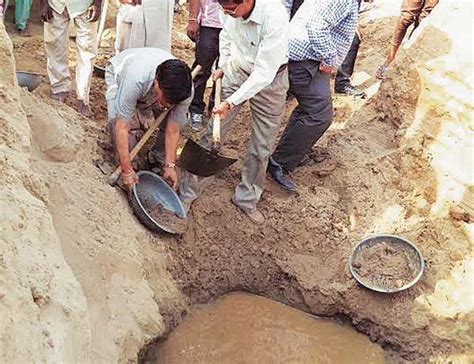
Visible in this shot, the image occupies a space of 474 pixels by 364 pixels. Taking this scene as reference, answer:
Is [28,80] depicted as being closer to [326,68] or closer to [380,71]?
[326,68]

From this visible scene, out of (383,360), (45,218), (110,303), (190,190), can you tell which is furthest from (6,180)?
(383,360)

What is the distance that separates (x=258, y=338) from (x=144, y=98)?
1.79 meters

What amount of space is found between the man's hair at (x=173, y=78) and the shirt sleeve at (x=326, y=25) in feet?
3.86

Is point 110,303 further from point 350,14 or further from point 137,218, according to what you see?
point 350,14

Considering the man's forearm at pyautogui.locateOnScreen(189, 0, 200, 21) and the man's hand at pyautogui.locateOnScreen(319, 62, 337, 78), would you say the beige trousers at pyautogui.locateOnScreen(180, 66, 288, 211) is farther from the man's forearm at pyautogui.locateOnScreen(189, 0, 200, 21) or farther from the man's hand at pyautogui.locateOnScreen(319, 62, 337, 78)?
the man's forearm at pyautogui.locateOnScreen(189, 0, 200, 21)

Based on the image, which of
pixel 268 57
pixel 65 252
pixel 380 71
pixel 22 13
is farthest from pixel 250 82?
pixel 22 13

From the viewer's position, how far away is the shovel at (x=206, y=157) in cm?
442

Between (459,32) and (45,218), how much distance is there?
3743 mm

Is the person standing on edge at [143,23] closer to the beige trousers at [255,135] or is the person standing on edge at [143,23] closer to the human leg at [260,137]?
the beige trousers at [255,135]

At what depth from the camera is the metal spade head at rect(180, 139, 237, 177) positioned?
4.45 metres

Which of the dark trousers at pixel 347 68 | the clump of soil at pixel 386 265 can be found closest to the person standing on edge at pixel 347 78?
the dark trousers at pixel 347 68

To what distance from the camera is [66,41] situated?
17.0ft

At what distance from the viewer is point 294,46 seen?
4949 mm

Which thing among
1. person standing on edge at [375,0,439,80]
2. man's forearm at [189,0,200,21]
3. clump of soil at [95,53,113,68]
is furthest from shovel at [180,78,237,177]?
person standing on edge at [375,0,439,80]
